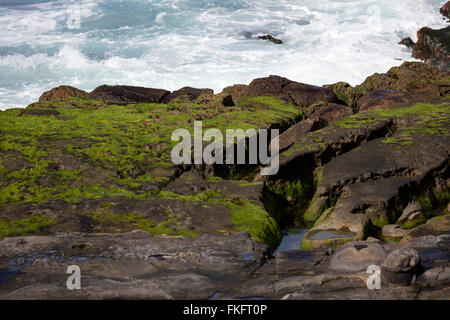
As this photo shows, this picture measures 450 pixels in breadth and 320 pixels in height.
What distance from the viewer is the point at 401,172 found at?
7.39 m

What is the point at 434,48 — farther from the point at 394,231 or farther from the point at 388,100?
the point at 394,231

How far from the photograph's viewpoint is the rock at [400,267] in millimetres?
3863

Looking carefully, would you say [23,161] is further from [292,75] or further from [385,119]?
[292,75]

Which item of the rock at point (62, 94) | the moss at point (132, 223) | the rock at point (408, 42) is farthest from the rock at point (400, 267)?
the rock at point (408, 42)

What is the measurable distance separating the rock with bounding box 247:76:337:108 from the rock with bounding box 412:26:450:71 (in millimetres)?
9870

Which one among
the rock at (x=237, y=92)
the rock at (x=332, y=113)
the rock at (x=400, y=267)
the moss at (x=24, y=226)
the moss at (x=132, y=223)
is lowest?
the moss at (x=132, y=223)

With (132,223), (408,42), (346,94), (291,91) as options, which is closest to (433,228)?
(132,223)

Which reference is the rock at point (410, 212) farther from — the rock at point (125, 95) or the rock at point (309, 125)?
the rock at point (125, 95)

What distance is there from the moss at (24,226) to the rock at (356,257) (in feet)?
10.6

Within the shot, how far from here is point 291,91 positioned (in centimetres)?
1220

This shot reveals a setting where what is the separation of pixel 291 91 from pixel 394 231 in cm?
640

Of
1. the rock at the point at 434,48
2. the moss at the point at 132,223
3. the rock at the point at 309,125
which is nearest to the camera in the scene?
the moss at the point at 132,223

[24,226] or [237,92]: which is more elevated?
[237,92]

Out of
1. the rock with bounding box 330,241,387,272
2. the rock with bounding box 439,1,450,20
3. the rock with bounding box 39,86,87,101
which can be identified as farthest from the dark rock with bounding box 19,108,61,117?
the rock with bounding box 439,1,450,20
